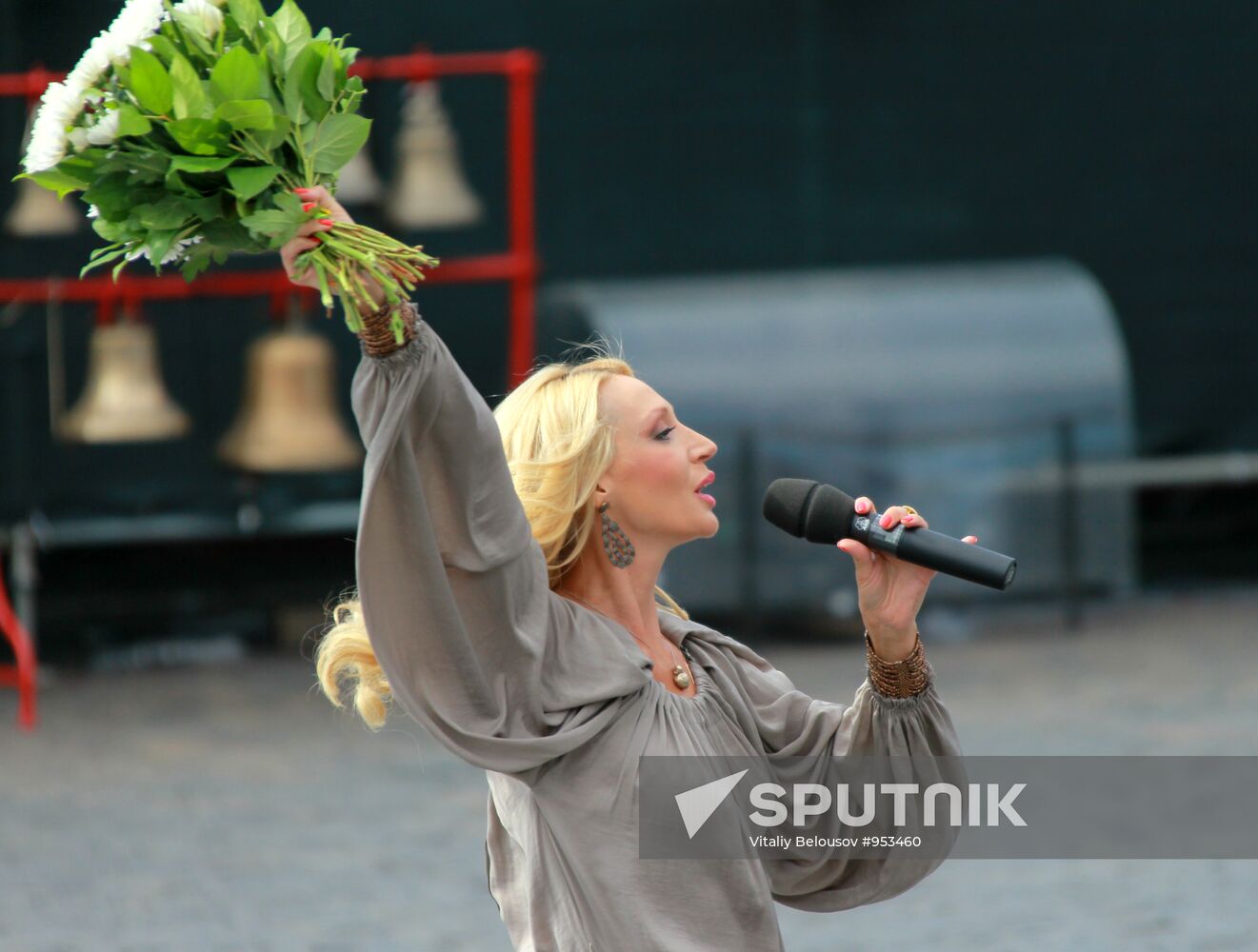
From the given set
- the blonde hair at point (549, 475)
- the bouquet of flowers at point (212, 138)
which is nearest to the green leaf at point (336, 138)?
the bouquet of flowers at point (212, 138)

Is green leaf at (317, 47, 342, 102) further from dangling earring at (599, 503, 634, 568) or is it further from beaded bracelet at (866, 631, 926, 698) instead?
beaded bracelet at (866, 631, 926, 698)

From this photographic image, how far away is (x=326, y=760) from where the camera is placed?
7.09m

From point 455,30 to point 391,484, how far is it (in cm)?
721

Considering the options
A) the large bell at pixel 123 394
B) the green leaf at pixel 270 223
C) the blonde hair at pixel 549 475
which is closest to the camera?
the green leaf at pixel 270 223

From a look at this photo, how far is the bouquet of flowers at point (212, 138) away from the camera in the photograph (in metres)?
1.88

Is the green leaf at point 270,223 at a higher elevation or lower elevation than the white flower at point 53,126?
lower

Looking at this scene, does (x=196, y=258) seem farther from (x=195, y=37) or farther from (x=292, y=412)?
(x=292, y=412)

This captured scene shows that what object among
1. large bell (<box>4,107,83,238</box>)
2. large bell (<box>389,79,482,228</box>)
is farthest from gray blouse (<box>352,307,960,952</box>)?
large bell (<box>4,107,83,238</box>)

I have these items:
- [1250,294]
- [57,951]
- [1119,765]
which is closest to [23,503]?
[57,951]

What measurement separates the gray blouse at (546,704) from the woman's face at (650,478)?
0.46 feet

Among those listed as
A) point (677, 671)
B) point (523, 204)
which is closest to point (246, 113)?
point (677, 671)

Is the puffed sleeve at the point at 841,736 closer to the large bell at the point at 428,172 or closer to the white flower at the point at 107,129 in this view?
the white flower at the point at 107,129

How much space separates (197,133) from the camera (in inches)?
73.9

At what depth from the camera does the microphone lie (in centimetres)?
221
